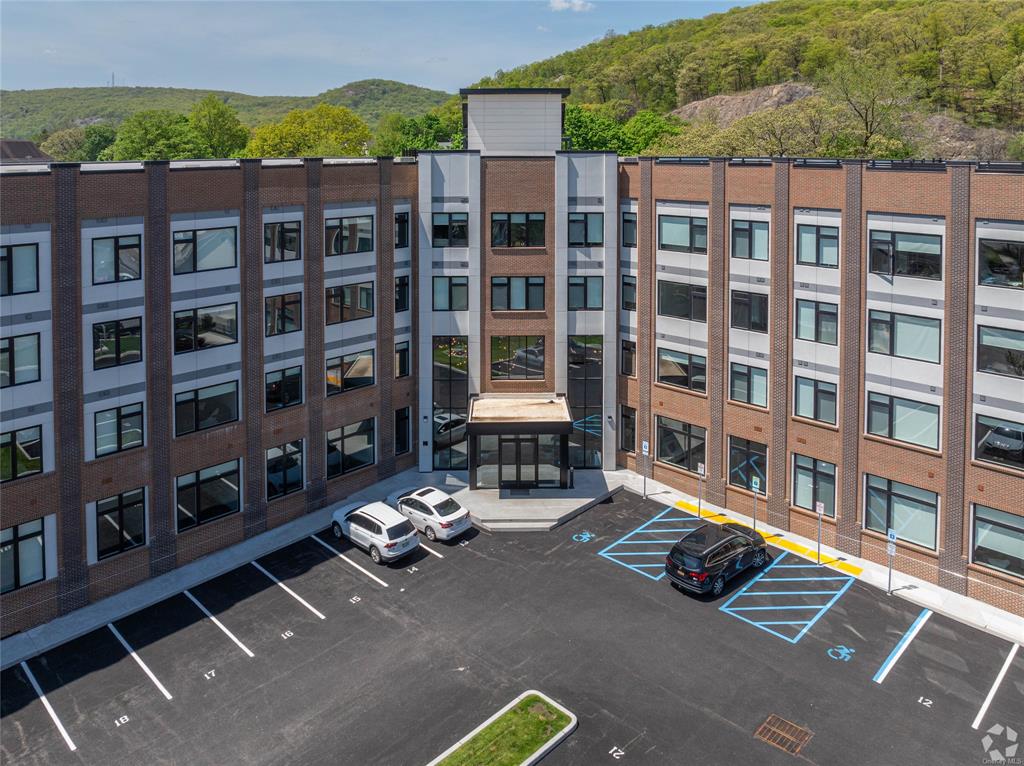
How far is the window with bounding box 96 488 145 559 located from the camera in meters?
27.1

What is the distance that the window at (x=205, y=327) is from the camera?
2859 cm

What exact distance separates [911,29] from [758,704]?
10998 cm

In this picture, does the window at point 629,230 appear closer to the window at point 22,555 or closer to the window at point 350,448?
the window at point 350,448

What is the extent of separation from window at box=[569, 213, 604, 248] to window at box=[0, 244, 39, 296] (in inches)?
870

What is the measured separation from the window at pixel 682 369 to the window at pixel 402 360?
479 inches

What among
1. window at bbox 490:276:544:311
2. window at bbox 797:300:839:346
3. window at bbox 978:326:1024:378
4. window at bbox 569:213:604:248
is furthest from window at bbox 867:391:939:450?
window at bbox 490:276:544:311

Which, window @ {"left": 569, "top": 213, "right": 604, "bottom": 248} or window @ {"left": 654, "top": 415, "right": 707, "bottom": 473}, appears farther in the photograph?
window @ {"left": 569, "top": 213, "right": 604, "bottom": 248}

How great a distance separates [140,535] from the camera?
28312 mm

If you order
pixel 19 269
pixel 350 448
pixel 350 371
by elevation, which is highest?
pixel 19 269

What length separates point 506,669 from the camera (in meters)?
23.3

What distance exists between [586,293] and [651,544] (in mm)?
12586

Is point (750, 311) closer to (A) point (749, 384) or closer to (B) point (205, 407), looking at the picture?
(A) point (749, 384)

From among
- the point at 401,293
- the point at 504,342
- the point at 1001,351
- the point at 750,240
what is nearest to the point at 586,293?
the point at 504,342

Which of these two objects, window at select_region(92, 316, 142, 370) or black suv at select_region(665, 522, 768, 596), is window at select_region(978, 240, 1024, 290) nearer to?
black suv at select_region(665, 522, 768, 596)
